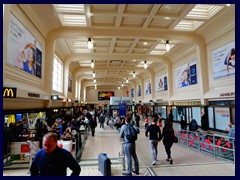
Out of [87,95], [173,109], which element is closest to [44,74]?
[173,109]

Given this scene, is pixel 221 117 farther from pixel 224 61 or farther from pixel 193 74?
pixel 193 74

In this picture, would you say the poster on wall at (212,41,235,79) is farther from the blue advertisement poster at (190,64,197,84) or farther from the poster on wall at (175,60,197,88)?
the poster on wall at (175,60,197,88)

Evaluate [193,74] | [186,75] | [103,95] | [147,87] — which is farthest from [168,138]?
[103,95]

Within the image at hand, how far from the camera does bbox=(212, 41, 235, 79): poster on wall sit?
7.78 metres

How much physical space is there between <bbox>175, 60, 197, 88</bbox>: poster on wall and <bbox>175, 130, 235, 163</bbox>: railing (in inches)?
192

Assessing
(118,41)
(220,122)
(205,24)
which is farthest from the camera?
(118,41)

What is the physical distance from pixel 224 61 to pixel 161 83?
9.36 m

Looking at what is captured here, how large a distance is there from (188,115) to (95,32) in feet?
29.9

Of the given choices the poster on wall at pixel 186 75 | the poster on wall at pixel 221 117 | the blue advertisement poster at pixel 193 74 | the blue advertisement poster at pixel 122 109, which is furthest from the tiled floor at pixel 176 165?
the blue advertisement poster at pixel 122 109

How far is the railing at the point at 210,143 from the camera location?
5.33m

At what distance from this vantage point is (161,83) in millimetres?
17578

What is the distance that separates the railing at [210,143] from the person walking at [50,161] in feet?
17.2

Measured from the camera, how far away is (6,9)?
3840mm
